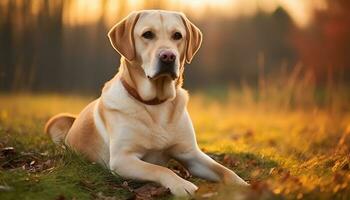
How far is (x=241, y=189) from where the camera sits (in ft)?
12.5

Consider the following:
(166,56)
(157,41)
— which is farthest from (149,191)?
(157,41)

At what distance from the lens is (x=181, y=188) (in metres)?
4.30

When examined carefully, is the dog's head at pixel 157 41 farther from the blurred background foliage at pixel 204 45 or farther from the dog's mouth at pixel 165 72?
the blurred background foliage at pixel 204 45

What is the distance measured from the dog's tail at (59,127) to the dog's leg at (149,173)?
1.83 metres

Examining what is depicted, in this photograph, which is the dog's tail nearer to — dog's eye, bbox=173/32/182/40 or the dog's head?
the dog's head

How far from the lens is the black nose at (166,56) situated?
4688 mm

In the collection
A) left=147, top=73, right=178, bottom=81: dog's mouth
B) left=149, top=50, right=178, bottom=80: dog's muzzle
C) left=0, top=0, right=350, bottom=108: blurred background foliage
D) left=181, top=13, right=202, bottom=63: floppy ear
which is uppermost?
left=181, top=13, right=202, bottom=63: floppy ear

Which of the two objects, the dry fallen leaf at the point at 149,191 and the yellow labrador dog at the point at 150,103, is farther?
the yellow labrador dog at the point at 150,103

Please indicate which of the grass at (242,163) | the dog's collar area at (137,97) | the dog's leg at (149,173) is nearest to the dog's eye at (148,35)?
the dog's collar area at (137,97)

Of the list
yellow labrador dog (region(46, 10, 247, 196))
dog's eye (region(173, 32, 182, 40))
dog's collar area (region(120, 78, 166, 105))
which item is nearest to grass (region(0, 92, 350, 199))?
yellow labrador dog (region(46, 10, 247, 196))

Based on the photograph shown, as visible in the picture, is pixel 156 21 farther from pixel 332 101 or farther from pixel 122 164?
pixel 332 101

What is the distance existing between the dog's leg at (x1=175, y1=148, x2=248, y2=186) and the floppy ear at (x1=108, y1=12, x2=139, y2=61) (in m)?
1.04

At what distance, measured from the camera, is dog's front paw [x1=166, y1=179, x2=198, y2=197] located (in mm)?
4267

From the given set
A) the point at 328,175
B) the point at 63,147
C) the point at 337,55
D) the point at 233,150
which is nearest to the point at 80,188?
the point at 63,147
